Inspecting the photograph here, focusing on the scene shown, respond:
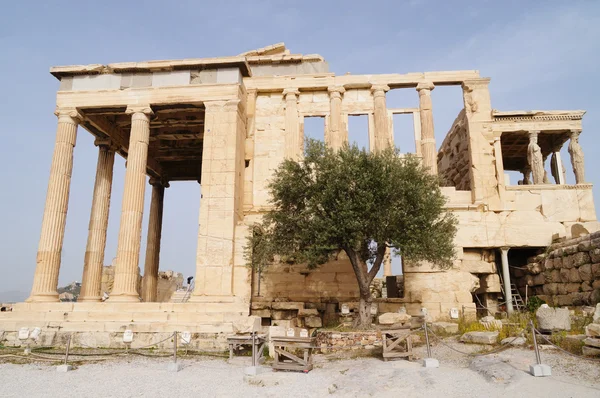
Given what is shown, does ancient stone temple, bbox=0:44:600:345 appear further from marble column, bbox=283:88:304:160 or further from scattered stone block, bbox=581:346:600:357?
scattered stone block, bbox=581:346:600:357

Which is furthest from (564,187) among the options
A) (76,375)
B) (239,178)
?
(76,375)

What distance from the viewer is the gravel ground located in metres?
7.77

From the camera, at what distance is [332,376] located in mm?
9281

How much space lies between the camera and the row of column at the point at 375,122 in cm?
1864

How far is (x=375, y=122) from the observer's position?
19.0m

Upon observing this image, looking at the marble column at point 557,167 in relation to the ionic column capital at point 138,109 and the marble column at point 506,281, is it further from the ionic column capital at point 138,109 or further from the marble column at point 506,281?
the ionic column capital at point 138,109

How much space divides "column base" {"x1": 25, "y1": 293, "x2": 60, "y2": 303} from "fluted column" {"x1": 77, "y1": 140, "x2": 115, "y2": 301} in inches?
82.7

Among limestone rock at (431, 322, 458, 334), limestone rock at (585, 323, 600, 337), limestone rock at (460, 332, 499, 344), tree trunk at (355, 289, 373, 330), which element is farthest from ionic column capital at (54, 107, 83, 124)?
limestone rock at (585, 323, 600, 337)

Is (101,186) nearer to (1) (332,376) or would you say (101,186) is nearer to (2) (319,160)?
Answer: (2) (319,160)

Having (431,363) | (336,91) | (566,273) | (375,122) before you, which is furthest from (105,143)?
(566,273)

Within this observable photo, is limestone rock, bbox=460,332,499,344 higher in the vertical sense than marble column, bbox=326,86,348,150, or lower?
lower

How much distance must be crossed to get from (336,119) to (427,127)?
371cm

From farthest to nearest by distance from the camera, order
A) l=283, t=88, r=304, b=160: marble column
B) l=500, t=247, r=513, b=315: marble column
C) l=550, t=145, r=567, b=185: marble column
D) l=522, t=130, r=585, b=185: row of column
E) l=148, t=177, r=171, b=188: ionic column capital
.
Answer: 1. l=148, t=177, r=171, b=188: ionic column capital
2. l=283, t=88, r=304, b=160: marble column
3. l=550, t=145, r=567, b=185: marble column
4. l=522, t=130, r=585, b=185: row of column
5. l=500, t=247, r=513, b=315: marble column

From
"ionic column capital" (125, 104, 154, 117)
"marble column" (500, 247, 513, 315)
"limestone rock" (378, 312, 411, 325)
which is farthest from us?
"ionic column capital" (125, 104, 154, 117)
